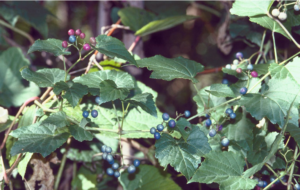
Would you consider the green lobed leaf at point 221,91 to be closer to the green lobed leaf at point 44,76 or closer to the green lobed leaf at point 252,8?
the green lobed leaf at point 252,8

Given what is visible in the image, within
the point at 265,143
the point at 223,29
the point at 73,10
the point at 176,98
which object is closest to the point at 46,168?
the point at 265,143

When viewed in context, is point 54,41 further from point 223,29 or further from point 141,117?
point 223,29

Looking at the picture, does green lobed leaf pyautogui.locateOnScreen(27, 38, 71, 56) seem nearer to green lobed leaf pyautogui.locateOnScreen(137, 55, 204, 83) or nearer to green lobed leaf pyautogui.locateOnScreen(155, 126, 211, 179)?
green lobed leaf pyautogui.locateOnScreen(137, 55, 204, 83)

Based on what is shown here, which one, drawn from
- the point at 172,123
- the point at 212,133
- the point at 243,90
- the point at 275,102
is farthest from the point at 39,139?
the point at 275,102

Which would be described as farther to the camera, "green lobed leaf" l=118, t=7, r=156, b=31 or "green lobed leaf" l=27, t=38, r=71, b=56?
"green lobed leaf" l=118, t=7, r=156, b=31

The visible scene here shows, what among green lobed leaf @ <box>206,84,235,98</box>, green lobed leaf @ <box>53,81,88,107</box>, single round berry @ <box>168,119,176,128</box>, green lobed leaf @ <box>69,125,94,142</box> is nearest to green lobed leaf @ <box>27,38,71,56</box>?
green lobed leaf @ <box>53,81,88,107</box>

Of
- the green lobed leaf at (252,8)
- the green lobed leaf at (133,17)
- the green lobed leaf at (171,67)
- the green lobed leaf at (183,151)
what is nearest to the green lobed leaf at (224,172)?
the green lobed leaf at (183,151)
